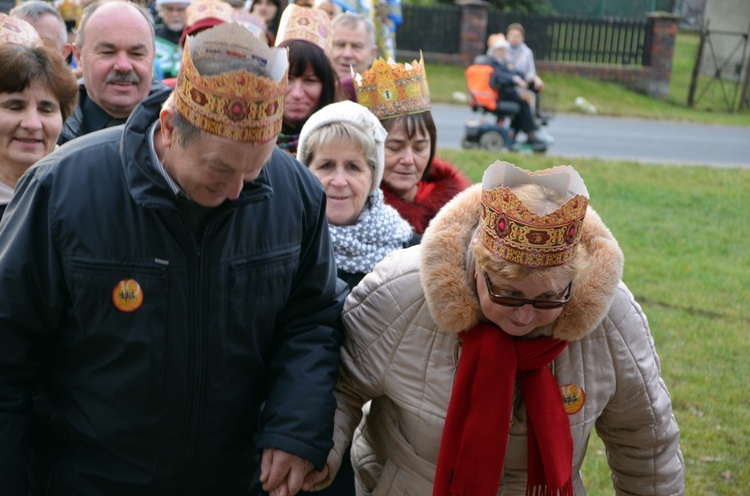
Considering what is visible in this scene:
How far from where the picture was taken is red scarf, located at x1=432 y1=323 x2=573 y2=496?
278 cm

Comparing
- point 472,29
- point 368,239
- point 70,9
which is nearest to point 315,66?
point 368,239

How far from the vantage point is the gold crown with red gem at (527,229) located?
2.56 m

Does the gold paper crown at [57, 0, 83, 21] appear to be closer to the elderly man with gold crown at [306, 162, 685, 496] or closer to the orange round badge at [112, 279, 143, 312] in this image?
the elderly man with gold crown at [306, 162, 685, 496]

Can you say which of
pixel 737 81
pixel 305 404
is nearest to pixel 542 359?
pixel 305 404

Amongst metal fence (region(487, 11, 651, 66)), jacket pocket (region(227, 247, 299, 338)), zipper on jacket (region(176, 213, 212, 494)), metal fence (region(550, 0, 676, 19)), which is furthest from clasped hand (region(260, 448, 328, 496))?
metal fence (region(550, 0, 676, 19))

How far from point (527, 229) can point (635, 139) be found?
14.8 meters

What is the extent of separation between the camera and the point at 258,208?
8.89 ft

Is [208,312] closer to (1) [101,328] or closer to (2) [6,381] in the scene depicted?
(1) [101,328]

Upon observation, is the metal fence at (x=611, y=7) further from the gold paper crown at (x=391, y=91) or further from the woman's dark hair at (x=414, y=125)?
the woman's dark hair at (x=414, y=125)

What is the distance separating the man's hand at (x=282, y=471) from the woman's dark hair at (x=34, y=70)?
5.36 feet

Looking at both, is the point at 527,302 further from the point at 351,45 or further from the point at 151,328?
the point at 351,45

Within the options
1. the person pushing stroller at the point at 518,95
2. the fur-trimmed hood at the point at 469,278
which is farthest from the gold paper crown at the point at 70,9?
the person pushing stroller at the point at 518,95

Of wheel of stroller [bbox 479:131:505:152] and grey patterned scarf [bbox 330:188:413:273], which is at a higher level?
grey patterned scarf [bbox 330:188:413:273]

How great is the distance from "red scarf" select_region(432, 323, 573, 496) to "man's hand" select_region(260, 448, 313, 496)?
42cm
